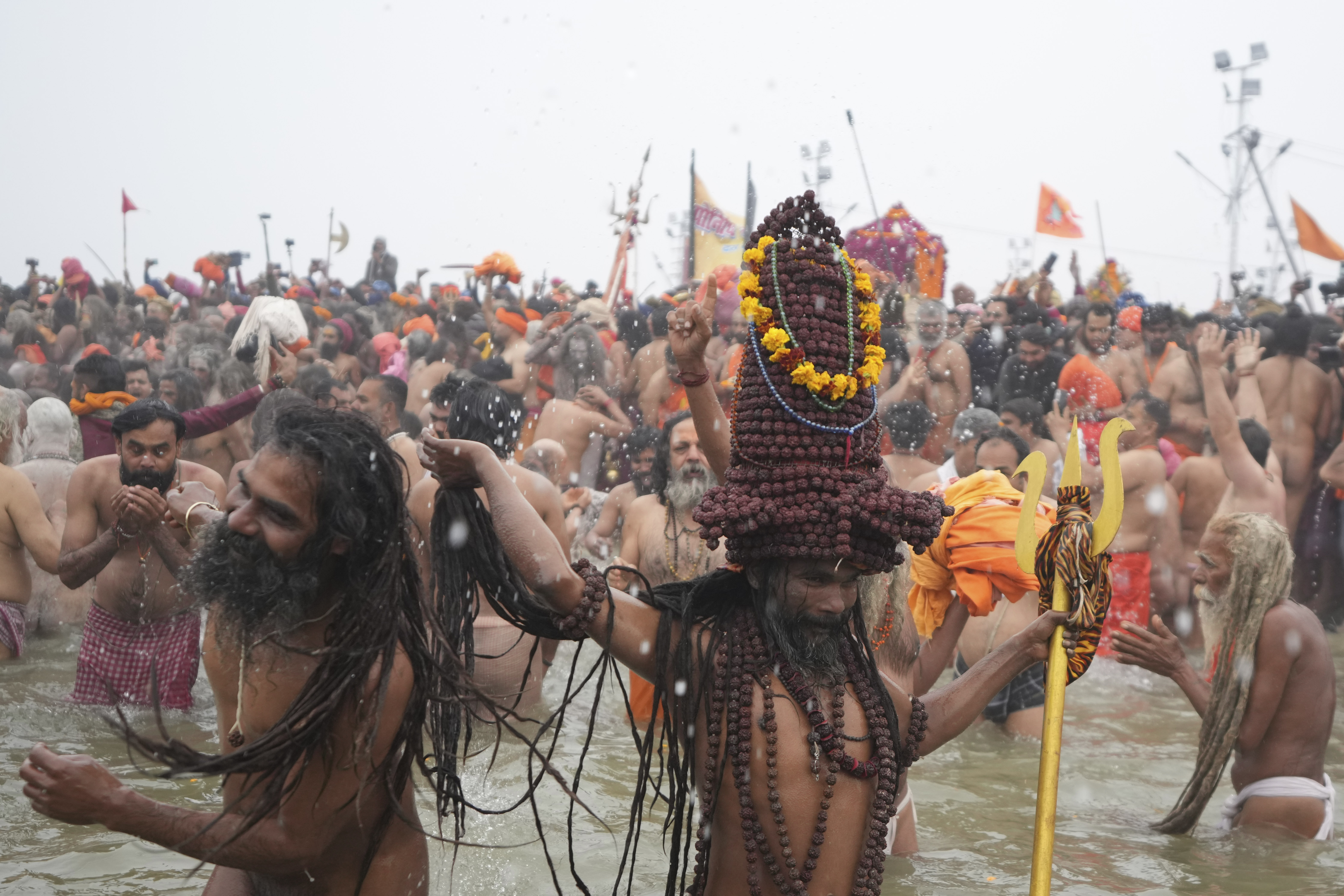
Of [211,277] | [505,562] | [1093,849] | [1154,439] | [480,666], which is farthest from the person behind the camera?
[211,277]

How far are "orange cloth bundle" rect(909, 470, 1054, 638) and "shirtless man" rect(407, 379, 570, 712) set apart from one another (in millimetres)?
1669

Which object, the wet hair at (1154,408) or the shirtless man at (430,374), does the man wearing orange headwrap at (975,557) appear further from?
the shirtless man at (430,374)

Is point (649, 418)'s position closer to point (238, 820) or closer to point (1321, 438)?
point (1321, 438)

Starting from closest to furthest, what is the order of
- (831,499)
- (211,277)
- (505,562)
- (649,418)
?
(831,499) < (505,562) < (649,418) < (211,277)


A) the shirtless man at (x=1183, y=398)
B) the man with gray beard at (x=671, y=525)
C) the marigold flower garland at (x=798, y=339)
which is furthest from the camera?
the shirtless man at (x=1183, y=398)

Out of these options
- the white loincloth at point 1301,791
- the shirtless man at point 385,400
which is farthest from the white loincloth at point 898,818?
the shirtless man at point 385,400

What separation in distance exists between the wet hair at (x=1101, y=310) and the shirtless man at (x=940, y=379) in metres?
1.22

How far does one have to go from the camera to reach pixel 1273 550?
468 centimetres

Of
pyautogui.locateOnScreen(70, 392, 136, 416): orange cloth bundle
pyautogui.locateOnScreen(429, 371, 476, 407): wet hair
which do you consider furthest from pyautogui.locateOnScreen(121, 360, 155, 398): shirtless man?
pyautogui.locateOnScreen(429, 371, 476, 407): wet hair

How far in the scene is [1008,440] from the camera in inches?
259

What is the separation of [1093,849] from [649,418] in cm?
606

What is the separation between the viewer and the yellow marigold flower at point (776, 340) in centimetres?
289

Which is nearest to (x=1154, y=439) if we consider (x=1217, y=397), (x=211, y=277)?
(x=1217, y=397)

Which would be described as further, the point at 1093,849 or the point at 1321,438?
the point at 1321,438
